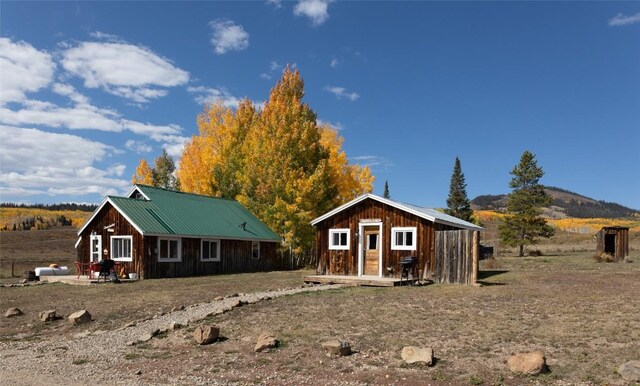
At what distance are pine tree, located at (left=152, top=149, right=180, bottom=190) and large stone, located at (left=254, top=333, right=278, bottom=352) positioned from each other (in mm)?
40662

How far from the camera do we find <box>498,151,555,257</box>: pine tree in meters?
48.2

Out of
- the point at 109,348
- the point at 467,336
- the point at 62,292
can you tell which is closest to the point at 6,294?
the point at 62,292

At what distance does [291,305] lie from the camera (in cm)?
1630

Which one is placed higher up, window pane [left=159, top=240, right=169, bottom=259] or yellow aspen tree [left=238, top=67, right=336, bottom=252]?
yellow aspen tree [left=238, top=67, right=336, bottom=252]

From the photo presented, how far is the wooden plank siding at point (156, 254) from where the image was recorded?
96.0 feet

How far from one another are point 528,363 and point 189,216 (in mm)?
27031

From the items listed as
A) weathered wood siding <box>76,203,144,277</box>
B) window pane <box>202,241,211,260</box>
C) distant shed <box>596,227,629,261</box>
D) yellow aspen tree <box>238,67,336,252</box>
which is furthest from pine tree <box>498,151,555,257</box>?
weathered wood siding <box>76,203,144,277</box>

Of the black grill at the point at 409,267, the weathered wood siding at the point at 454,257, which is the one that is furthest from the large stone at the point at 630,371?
the black grill at the point at 409,267

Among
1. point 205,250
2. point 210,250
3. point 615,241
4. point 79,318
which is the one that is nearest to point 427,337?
point 79,318

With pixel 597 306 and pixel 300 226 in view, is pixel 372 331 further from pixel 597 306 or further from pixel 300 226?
pixel 300 226

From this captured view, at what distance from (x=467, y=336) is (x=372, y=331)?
2149 millimetres

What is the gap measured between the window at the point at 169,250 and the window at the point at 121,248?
5.29 ft

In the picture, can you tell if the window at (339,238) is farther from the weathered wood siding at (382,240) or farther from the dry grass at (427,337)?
the dry grass at (427,337)

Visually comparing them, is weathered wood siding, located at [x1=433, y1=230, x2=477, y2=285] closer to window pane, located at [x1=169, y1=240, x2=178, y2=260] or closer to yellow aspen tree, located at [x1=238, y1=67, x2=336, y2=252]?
yellow aspen tree, located at [x1=238, y1=67, x2=336, y2=252]
